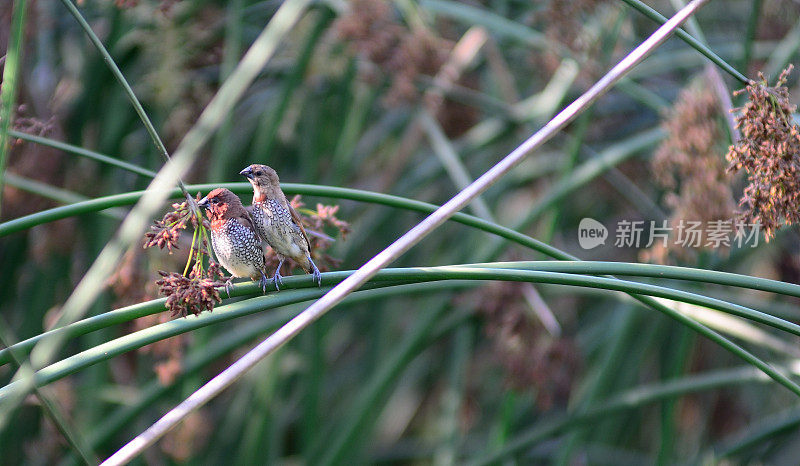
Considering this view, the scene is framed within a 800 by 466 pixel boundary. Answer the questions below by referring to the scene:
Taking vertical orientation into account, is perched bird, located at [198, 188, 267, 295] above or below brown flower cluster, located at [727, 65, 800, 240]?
below

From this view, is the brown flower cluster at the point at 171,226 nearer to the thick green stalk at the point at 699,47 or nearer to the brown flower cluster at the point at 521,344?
the thick green stalk at the point at 699,47

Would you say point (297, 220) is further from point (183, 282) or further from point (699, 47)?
point (699, 47)

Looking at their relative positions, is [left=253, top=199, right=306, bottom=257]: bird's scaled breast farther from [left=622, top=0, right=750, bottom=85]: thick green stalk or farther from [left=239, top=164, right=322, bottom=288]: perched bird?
[left=622, top=0, right=750, bottom=85]: thick green stalk

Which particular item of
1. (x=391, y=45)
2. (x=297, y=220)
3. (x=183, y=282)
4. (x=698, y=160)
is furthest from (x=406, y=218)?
(x=183, y=282)

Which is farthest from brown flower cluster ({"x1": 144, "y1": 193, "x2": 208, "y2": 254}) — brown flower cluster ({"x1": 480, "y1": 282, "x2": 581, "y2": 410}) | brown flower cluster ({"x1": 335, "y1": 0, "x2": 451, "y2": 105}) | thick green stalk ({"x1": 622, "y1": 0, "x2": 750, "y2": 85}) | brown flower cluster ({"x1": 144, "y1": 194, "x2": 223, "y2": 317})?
brown flower cluster ({"x1": 335, "y1": 0, "x2": 451, "y2": 105})

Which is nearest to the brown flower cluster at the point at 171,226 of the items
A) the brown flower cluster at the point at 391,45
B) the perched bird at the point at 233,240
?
the perched bird at the point at 233,240

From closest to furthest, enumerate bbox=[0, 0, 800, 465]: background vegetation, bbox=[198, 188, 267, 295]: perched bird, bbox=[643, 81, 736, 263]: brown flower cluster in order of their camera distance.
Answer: bbox=[198, 188, 267, 295]: perched bird
bbox=[643, 81, 736, 263]: brown flower cluster
bbox=[0, 0, 800, 465]: background vegetation

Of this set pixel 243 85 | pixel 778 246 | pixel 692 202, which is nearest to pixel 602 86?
pixel 243 85

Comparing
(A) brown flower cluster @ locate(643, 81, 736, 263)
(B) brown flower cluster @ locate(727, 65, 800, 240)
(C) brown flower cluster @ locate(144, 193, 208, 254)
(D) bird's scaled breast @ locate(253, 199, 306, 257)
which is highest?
(A) brown flower cluster @ locate(643, 81, 736, 263)
